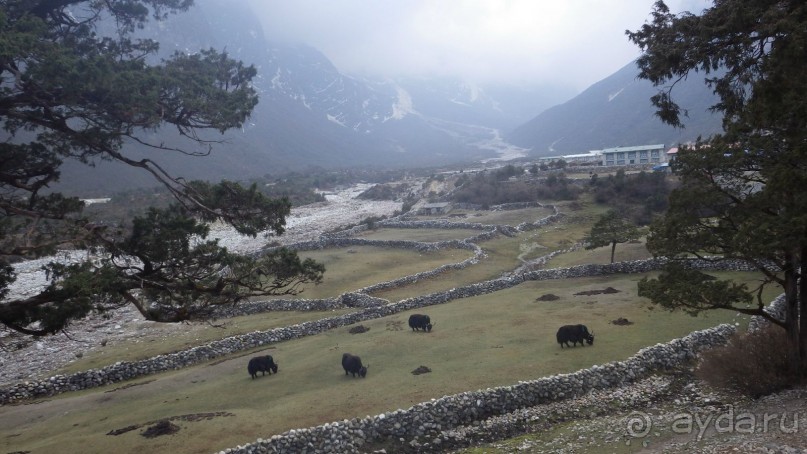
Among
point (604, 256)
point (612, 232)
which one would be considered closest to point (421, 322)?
point (612, 232)

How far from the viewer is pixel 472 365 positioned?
57.2 feet

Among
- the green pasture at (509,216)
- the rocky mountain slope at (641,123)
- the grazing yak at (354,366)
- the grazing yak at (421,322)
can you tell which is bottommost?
the grazing yak at (354,366)

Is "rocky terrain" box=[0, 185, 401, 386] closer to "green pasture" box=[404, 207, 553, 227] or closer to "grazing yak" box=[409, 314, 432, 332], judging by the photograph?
"grazing yak" box=[409, 314, 432, 332]

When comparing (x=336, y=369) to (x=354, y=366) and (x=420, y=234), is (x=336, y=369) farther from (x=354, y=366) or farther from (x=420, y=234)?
(x=420, y=234)

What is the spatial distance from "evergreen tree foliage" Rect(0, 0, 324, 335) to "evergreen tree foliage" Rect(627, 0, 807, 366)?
9408mm

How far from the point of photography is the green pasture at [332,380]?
47.5 ft

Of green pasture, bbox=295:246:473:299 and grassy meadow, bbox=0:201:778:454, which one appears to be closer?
grassy meadow, bbox=0:201:778:454

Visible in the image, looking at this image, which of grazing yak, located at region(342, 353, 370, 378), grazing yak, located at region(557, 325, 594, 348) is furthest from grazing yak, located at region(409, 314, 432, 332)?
grazing yak, located at region(557, 325, 594, 348)

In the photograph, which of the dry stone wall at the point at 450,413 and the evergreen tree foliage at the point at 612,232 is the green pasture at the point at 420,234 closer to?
the evergreen tree foliage at the point at 612,232

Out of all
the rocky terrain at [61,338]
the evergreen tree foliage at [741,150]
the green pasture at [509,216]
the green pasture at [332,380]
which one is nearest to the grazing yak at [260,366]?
the green pasture at [332,380]

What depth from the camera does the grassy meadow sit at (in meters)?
14.6

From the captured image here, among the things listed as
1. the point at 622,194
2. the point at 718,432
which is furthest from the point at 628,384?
the point at 622,194

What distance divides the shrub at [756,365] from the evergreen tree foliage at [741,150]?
414 mm

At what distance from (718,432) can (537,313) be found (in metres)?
12.7
